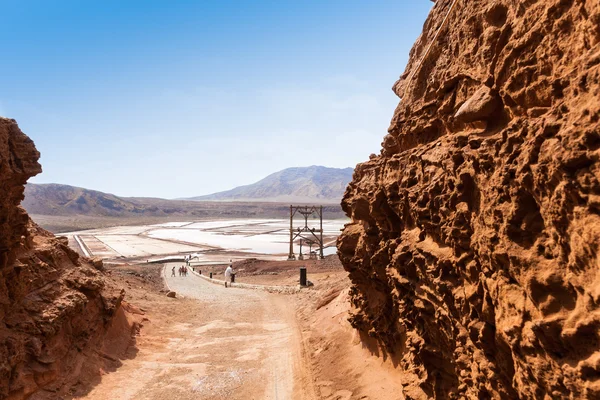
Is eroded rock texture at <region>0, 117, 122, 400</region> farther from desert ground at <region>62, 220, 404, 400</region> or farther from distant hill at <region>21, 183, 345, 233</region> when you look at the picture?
distant hill at <region>21, 183, 345, 233</region>

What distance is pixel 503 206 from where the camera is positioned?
500 cm

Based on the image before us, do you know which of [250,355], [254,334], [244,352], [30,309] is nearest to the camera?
[30,309]

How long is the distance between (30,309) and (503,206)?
11920 millimetres

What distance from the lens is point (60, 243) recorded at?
1596cm

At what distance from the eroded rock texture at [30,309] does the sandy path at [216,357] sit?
1.19 metres

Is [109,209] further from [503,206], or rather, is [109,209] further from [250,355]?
[503,206]

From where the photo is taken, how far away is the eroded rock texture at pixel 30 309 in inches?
402

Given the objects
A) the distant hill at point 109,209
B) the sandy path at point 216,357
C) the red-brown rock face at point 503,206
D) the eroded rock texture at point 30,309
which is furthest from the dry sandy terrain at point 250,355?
the distant hill at point 109,209

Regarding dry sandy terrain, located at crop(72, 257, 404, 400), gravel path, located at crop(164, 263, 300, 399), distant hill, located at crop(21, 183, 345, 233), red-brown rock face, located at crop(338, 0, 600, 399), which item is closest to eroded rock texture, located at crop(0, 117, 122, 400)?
dry sandy terrain, located at crop(72, 257, 404, 400)

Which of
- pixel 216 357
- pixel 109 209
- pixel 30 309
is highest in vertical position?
pixel 109 209

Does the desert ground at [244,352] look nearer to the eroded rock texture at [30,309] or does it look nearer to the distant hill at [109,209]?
the eroded rock texture at [30,309]

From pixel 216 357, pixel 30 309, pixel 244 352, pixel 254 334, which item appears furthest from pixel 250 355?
pixel 30 309

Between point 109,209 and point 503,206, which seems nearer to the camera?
point 503,206

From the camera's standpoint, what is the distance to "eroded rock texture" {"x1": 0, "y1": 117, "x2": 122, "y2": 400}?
1020 centimetres
